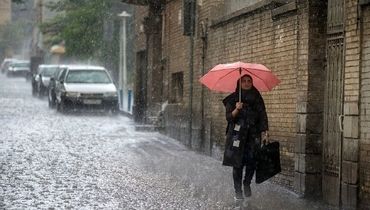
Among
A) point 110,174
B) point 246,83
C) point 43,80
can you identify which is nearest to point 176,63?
point 110,174

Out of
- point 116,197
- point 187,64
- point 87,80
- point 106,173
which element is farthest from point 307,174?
point 87,80

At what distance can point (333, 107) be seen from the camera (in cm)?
930

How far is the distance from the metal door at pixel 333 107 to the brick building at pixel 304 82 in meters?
0.01

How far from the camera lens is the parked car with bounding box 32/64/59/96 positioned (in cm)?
3804

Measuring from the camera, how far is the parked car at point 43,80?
125 feet

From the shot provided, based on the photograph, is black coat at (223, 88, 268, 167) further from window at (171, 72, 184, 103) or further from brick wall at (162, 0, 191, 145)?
window at (171, 72, 184, 103)

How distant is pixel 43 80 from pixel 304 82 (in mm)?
30263

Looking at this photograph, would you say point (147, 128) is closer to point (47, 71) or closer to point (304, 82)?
point (304, 82)

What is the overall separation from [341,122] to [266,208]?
4.68 ft

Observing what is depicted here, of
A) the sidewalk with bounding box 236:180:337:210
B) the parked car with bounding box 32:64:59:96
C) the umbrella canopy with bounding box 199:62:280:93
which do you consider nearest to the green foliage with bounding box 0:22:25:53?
the parked car with bounding box 32:64:59:96

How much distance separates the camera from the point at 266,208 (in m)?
8.70

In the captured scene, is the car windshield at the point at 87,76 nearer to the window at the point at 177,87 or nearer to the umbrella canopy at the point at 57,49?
the window at the point at 177,87

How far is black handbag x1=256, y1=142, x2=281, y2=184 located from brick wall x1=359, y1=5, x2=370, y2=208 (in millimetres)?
1239

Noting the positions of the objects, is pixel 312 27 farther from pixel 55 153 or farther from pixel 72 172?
pixel 55 153
